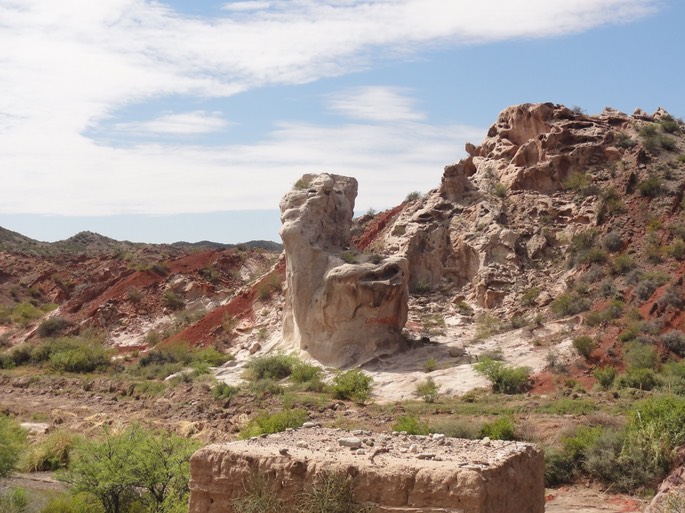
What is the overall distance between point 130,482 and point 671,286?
2095 centimetres

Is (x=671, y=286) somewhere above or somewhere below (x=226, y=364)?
above

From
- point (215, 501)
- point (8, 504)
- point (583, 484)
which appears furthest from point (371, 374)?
point (215, 501)

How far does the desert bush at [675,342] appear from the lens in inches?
990

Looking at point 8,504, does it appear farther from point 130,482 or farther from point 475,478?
point 475,478

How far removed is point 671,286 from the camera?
91.6ft

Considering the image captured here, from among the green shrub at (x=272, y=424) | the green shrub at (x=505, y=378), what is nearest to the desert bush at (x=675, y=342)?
the green shrub at (x=505, y=378)

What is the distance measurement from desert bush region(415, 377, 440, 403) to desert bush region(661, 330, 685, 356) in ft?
21.7

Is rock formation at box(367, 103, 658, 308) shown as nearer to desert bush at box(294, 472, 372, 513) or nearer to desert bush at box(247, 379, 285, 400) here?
desert bush at box(247, 379, 285, 400)

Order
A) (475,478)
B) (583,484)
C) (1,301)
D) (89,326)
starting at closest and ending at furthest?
(475,478)
(583,484)
(89,326)
(1,301)

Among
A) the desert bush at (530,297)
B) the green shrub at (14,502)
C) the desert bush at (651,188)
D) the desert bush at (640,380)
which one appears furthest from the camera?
the desert bush at (651,188)

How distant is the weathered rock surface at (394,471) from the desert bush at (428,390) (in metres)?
14.4

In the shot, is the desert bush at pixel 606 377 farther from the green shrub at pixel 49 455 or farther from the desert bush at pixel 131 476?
the desert bush at pixel 131 476

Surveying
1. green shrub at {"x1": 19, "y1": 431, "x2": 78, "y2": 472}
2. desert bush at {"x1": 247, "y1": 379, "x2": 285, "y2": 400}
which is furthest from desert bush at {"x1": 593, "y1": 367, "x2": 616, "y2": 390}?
green shrub at {"x1": 19, "y1": 431, "x2": 78, "y2": 472}

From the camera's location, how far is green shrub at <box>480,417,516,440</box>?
52.8 feet
